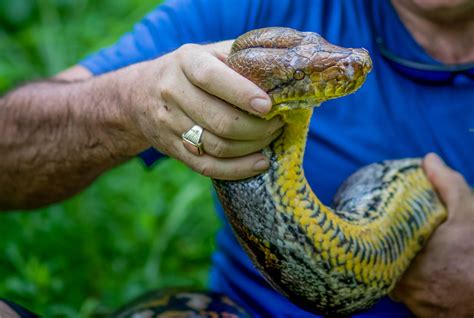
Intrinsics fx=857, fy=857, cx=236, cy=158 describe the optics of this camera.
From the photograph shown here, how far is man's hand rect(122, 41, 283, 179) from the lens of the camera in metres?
1.79

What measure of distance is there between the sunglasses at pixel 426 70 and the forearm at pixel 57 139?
0.82 metres

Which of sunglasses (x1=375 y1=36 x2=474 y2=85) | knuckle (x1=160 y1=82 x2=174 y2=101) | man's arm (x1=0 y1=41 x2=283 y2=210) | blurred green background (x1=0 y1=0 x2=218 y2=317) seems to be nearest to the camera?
man's arm (x1=0 y1=41 x2=283 y2=210)

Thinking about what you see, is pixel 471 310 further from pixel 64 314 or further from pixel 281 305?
pixel 64 314

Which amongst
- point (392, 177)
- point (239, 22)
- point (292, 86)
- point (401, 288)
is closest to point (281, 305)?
point (401, 288)

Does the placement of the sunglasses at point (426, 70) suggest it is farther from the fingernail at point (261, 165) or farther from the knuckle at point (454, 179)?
the fingernail at point (261, 165)

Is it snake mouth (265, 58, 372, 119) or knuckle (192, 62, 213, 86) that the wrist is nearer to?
knuckle (192, 62, 213, 86)

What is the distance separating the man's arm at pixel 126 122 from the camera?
183 centimetres

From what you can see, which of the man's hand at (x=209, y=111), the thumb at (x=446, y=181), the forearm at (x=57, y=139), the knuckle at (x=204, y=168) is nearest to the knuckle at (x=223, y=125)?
the man's hand at (x=209, y=111)

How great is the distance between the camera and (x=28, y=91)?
2.72 meters

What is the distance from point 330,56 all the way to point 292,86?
0.10 m

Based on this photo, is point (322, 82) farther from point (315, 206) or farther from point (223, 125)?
point (315, 206)

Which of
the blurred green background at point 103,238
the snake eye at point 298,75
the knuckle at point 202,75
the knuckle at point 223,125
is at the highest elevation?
the snake eye at point 298,75

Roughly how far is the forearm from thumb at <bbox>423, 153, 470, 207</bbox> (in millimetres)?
839

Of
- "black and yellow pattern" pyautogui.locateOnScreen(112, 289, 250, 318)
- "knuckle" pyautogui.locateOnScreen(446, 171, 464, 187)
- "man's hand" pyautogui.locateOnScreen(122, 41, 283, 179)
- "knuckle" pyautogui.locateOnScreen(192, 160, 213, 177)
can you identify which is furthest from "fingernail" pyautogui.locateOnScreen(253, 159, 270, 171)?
"knuckle" pyautogui.locateOnScreen(446, 171, 464, 187)
